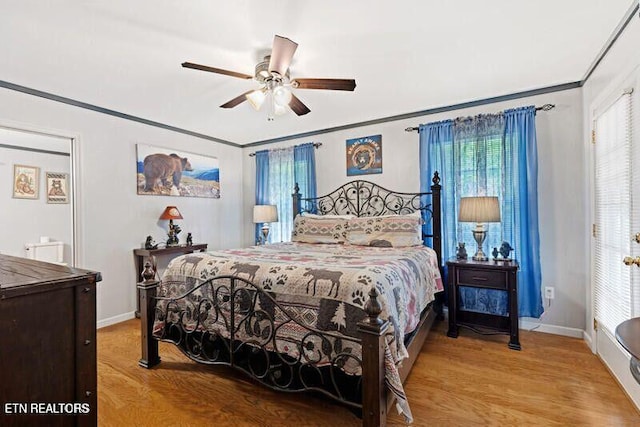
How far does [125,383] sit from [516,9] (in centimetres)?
371

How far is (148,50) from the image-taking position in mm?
2365

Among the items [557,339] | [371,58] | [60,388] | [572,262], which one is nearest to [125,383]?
[60,388]

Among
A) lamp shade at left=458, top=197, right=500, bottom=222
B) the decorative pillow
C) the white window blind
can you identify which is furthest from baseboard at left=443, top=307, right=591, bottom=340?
the decorative pillow

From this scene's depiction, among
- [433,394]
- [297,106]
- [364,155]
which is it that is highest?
[297,106]

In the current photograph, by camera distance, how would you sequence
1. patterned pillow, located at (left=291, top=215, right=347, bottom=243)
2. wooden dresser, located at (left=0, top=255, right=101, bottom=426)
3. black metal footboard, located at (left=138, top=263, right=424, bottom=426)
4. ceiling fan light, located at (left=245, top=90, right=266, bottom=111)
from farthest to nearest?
patterned pillow, located at (left=291, top=215, right=347, bottom=243)
ceiling fan light, located at (left=245, top=90, right=266, bottom=111)
black metal footboard, located at (left=138, top=263, right=424, bottom=426)
wooden dresser, located at (left=0, top=255, right=101, bottom=426)

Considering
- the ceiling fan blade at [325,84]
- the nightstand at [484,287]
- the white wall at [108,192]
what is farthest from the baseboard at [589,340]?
the white wall at [108,192]

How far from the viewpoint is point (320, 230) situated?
3818 mm

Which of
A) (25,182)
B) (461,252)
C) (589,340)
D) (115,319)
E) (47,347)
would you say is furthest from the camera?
(25,182)

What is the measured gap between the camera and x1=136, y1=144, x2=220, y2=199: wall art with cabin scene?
3.98 metres

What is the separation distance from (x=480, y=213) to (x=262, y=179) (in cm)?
336

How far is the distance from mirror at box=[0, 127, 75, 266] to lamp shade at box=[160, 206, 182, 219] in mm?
1368

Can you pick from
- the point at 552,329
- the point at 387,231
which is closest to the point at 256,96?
the point at 387,231

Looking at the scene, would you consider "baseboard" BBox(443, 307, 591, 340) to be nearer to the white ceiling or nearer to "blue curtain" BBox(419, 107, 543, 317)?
"blue curtain" BBox(419, 107, 543, 317)

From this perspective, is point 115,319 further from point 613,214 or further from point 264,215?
point 613,214
